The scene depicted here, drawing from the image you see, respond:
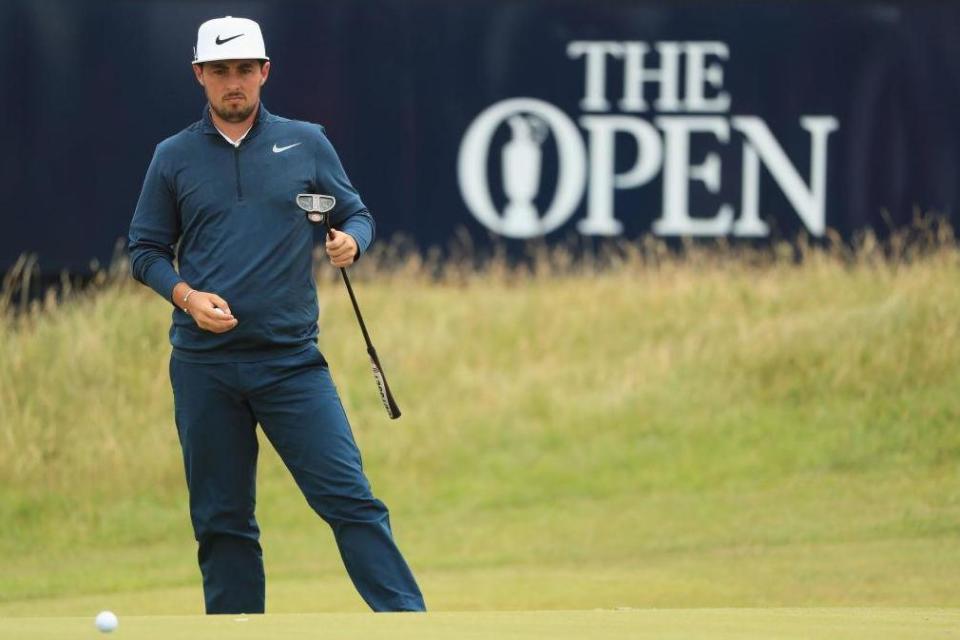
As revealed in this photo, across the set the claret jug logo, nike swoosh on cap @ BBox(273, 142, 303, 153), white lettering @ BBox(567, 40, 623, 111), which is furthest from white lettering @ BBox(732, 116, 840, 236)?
nike swoosh on cap @ BBox(273, 142, 303, 153)

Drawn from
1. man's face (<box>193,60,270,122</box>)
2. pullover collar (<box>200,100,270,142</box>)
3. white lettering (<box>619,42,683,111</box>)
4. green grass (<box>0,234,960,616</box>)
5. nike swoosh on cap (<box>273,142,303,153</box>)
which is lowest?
green grass (<box>0,234,960,616</box>)

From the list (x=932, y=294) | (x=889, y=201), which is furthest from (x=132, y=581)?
(x=889, y=201)

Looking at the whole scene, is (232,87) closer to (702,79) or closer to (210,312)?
(210,312)

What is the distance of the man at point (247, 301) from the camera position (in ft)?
17.3

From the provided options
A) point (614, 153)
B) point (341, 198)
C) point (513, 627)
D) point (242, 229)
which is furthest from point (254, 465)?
point (614, 153)

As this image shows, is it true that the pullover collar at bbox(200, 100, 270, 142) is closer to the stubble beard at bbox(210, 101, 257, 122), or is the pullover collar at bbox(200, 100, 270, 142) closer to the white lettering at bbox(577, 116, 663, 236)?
the stubble beard at bbox(210, 101, 257, 122)

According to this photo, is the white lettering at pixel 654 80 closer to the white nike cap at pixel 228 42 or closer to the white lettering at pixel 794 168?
the white lettering at pixel 794 168

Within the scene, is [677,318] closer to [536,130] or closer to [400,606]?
[536,130]

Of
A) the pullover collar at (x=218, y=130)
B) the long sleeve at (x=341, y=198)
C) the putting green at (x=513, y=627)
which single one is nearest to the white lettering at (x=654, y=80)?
the long sleeve at (x=341, y=198)

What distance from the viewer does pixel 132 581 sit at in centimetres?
883

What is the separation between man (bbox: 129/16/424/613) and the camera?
17.3 ft

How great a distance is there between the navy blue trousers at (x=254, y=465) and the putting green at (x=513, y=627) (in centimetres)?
78

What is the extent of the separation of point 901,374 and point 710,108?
2781 millimetres

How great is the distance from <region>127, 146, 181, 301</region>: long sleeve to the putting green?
4.15ft
